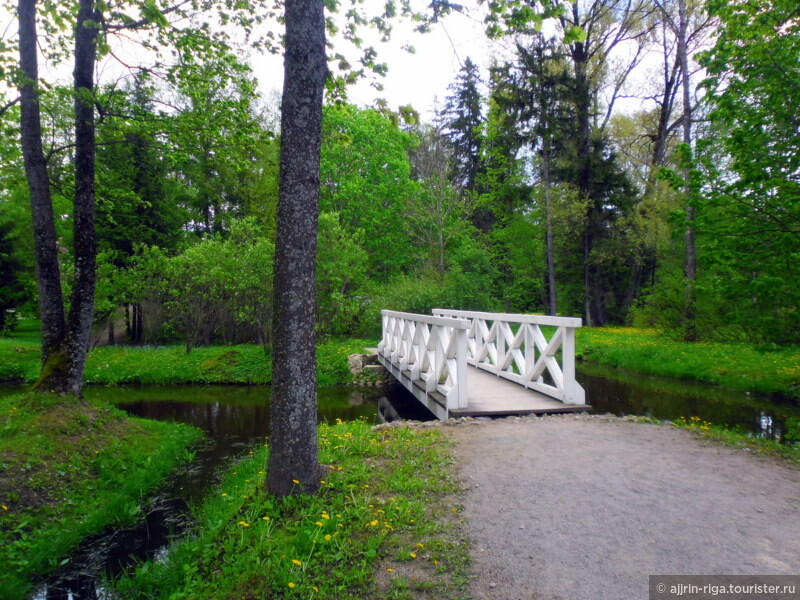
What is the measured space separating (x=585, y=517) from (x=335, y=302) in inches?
468

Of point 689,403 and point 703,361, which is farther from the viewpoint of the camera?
point 703,361

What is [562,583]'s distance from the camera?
8.53ft

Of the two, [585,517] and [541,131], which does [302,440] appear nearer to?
[585,517]

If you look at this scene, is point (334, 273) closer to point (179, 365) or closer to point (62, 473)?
point (179, 365)

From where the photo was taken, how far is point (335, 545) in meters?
3.07

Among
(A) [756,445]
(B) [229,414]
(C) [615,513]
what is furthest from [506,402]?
(B) [229,414]

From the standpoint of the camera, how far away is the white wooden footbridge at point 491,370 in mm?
6355

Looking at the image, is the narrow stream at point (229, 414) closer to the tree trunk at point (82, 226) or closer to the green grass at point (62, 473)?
the green grass at point (62, 473)

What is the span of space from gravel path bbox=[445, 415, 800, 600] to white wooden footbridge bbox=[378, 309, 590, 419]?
117 centimetres

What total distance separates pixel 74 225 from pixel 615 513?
23.1 feet

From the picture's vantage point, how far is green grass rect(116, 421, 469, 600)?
8.98 ft

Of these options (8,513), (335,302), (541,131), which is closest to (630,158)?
(541,131)

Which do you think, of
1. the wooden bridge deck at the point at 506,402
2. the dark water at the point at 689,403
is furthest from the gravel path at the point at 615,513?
the dark water at the point at 689,403

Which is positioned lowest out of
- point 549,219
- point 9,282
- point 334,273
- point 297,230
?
point 9,282
